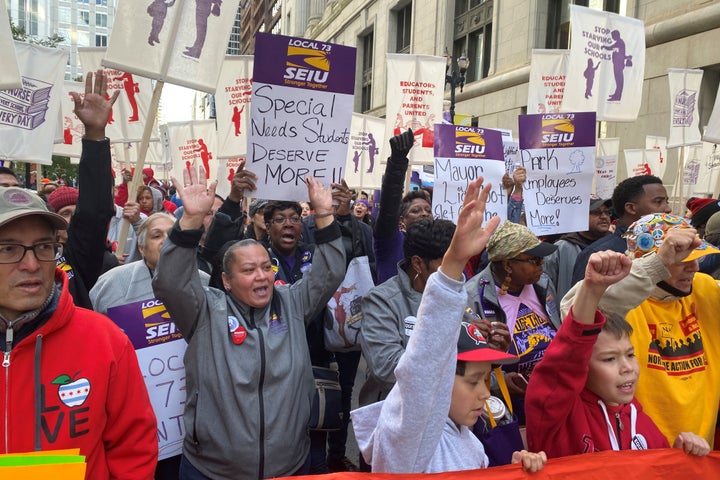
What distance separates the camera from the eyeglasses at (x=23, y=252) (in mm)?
1749

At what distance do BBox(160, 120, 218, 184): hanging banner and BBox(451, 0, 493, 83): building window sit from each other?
1590cm

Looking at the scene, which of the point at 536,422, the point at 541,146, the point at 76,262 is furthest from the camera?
the point at 541,146

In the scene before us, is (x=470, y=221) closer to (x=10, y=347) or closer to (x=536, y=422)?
(x=536, y=422)

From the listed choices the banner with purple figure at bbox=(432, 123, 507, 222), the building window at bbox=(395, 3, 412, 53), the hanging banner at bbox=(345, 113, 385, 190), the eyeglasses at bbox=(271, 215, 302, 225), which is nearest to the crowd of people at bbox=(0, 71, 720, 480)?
the eyeglasses at bbox=(271, 215, 302, 225)

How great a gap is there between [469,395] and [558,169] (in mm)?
3549

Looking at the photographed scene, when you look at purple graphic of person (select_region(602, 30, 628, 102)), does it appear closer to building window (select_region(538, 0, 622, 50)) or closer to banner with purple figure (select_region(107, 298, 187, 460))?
banner with purple figure (select_region(107, 298, 187, 460))

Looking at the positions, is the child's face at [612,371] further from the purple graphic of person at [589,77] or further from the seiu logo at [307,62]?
the purple graphic of person at [589,77]

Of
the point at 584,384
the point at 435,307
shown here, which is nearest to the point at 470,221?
the point at 435,307

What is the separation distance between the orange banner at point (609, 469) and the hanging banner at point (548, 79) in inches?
267

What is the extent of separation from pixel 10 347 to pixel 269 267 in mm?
1198

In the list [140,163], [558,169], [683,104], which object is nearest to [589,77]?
[558,169]

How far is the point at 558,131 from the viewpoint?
5.18 m

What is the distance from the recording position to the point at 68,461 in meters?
1.44

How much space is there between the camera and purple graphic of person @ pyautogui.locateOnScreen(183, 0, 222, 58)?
14.9 feet
